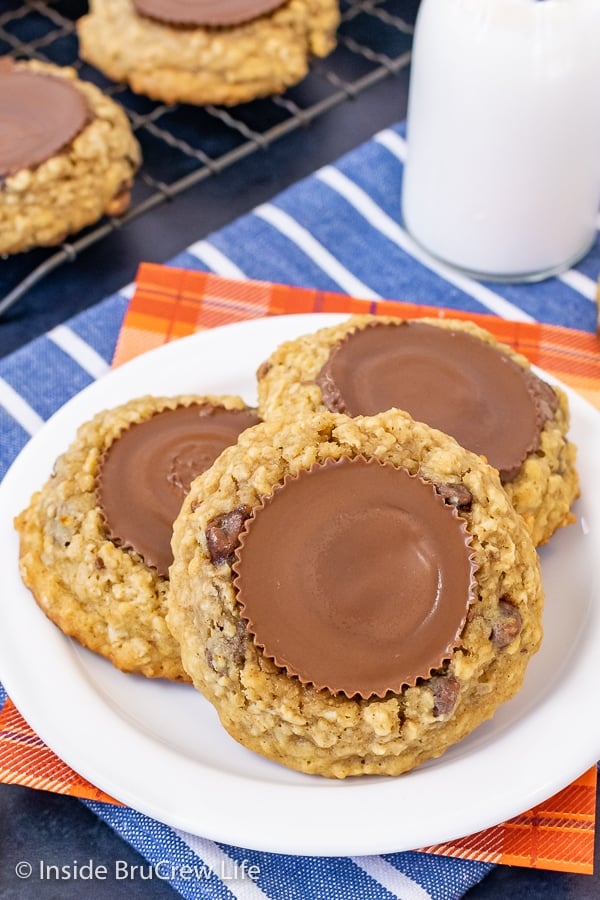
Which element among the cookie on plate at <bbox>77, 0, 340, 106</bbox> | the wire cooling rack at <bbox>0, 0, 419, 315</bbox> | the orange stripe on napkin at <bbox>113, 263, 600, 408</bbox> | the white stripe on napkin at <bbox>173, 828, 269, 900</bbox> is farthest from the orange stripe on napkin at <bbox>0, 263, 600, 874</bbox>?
the white stripe on napkin at <bbox>173, 828, 269, 900</bbox>

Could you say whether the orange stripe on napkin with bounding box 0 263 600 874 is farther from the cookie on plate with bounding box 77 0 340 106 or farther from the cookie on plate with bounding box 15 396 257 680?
the cookie on plate with bounding box 77 0 340 106

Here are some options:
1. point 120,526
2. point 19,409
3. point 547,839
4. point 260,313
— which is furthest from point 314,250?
point 547,839

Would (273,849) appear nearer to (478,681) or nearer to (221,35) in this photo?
(478,681)

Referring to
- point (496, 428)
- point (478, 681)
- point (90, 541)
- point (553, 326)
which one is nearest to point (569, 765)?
point (478, 681)

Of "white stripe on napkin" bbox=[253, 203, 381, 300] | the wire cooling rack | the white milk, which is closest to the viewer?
the white milk

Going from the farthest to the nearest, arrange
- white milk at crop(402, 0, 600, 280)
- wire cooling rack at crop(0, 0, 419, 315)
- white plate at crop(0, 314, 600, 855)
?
wire cooling rack at crop(0, 0, 419, 315) < white milk at crop(402, 0, 600, 280) < white plate at crop(0, 314, 600, 855)

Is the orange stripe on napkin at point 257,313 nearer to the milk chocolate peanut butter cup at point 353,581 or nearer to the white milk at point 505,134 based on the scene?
the white milk at point 505,134
